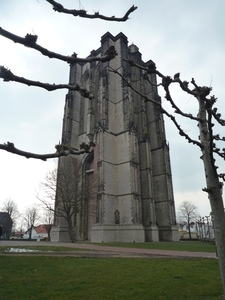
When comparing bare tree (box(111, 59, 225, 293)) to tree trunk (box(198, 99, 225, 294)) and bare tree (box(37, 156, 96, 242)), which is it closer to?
tree trunk (box(198, 99, 225, 294))

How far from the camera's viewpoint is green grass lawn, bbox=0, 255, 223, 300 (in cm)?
439

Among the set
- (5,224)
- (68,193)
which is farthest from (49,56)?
(5,224)

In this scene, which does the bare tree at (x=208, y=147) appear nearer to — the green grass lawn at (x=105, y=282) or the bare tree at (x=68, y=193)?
the green grass lawn at (x=105, y=282)

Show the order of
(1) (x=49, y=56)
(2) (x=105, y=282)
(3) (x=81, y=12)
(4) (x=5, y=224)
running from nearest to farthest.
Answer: (1) (x=49, y=56), (3) (x=81, y=12), (2) (x=105, y=282), (4) (x=5, y=224)

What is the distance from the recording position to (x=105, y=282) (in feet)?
17.4

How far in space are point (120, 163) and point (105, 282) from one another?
23.2 metres

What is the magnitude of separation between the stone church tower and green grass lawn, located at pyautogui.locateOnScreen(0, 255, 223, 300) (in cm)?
1622

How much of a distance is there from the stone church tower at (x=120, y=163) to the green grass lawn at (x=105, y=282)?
1622cm

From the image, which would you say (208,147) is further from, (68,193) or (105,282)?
(68,193)

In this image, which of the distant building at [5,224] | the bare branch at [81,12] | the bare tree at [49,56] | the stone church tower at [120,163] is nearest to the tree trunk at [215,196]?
the bare tree at [49,56]

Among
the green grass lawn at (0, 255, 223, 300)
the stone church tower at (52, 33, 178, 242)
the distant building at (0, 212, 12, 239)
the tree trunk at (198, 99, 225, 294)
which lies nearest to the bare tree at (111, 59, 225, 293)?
the tree trunk at (198, 99, 225, 294)

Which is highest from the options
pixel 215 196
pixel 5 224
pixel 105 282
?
pixel 5 224

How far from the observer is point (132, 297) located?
4312mm

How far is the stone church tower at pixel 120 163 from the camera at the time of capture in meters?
25.8
